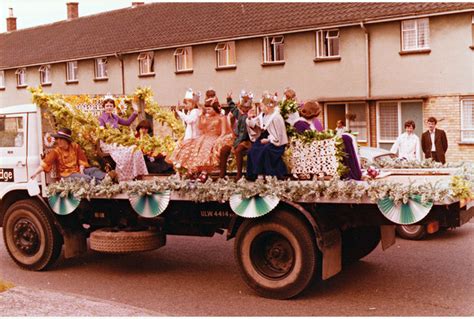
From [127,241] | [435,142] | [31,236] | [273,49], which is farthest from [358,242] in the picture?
[273,49]

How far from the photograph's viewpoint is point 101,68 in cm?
3988

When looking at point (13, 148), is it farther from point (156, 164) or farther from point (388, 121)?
point (388, 121)

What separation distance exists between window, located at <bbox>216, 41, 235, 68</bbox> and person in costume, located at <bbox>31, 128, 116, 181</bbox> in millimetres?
22289

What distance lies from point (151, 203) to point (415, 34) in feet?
62.4

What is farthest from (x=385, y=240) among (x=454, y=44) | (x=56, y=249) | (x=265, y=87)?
(x=265, y=87)

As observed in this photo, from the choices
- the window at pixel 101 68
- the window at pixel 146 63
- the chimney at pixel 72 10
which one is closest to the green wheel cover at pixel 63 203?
the window at pixel 146 63

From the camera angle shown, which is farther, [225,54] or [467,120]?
[225,54]

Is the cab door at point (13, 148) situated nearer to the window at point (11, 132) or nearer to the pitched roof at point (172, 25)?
the window at point (11, 132)

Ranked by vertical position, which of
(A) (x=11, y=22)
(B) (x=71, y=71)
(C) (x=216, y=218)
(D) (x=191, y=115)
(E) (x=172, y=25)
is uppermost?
(A) (x=11, y=22)

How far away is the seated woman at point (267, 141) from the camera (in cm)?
839

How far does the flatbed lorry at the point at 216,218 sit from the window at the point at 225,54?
2214 cm

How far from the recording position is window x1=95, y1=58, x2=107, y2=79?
39.5m

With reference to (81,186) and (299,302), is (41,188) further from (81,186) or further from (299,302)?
(299,302)

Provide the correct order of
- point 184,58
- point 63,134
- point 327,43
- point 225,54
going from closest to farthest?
point 63,134 → point 327,43 → point 225,54 → point 184,58
